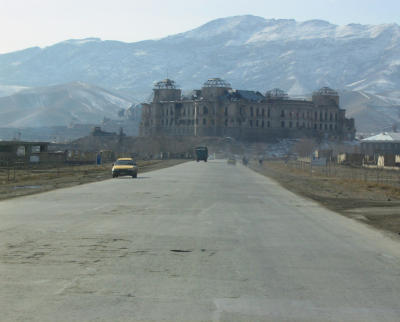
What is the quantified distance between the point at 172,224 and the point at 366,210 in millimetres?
11275

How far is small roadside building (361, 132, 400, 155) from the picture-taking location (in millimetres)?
186613

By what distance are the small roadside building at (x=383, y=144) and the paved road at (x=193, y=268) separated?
17034 centimetres

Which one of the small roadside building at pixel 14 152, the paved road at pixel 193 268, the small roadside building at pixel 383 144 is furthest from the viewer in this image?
the small roadside building at pixel 383 144

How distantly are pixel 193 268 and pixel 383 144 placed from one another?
18570 cm

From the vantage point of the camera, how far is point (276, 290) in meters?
10.1

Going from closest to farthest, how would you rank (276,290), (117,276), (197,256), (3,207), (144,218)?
(276,290) < (117,276) < (197,256) < (144,218) < (3,207)

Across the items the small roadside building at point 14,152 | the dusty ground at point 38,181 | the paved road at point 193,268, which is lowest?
the dusty ground at point 38,181

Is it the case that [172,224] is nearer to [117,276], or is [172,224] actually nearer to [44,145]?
[117,276]

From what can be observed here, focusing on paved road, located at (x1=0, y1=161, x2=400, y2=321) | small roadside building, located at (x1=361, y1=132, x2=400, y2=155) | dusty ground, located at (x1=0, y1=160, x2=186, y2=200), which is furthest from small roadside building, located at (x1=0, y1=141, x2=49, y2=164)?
small roadside building, located at (x1=361, y1=132, x2=400, y2=155)

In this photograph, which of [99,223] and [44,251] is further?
[99,223]

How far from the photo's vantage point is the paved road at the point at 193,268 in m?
8.74

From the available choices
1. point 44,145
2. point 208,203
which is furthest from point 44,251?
point 44,145

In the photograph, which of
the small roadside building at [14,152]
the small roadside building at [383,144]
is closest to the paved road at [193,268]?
the small roadside building at [14,152]

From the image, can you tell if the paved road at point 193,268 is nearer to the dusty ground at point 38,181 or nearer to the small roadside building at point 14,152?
the dusty ground at point 38,181
